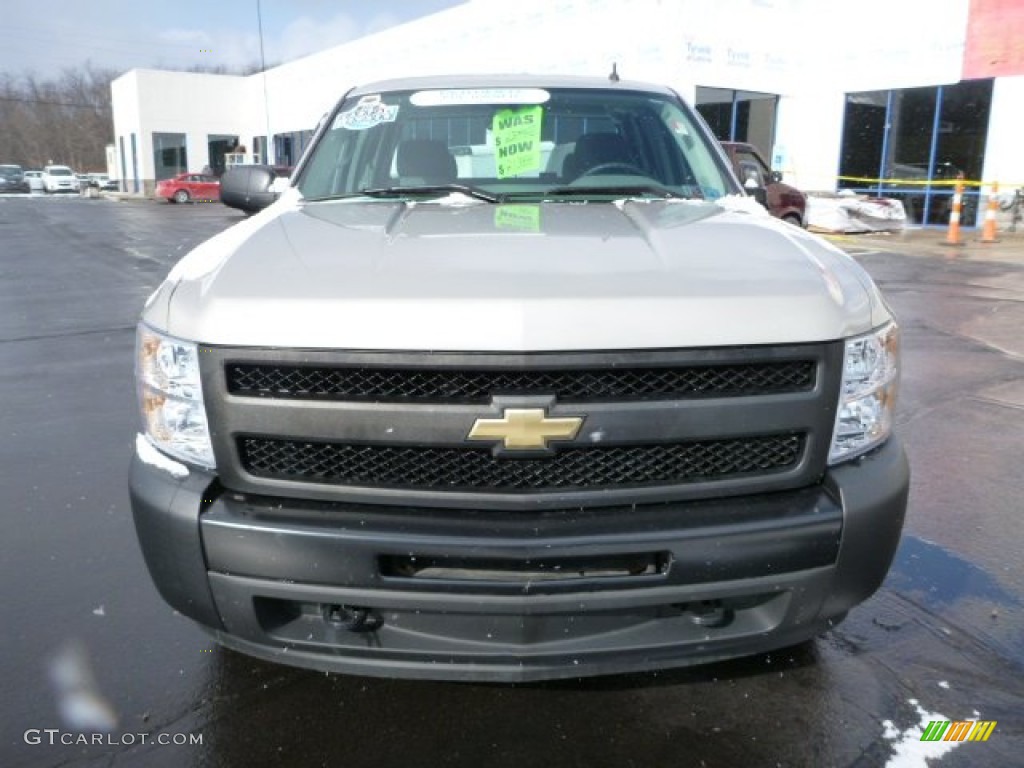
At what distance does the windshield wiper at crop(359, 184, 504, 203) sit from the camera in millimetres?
3062

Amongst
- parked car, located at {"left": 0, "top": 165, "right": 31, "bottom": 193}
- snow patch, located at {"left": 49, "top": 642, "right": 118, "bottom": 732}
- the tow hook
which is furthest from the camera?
parked car, located at {"left": 0, "top": 165, "right": 31, "bottom": 193}

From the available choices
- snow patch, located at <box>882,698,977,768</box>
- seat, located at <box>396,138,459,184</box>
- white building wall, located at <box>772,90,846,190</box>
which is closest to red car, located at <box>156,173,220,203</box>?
white building wall, located at <box>772,90,846,190</box>

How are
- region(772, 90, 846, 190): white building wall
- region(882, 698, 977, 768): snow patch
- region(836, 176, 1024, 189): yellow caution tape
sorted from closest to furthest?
region(882, 698, 977, 768): snow patch
region(836, 176, 1024, 189): yellow caution tape
region(772, 90, 846, 190): white building wall

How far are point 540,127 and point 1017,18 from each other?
61.2 ft

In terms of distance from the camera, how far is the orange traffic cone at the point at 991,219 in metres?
17.2

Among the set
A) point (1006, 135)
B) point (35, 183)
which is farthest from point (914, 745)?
point (35, 183)

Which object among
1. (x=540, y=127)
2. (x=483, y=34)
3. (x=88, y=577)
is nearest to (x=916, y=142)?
(x=483, y=34)

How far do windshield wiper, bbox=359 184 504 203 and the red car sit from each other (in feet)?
132

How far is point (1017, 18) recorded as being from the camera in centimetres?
1755

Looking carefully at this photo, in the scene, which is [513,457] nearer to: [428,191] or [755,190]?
[428,191]

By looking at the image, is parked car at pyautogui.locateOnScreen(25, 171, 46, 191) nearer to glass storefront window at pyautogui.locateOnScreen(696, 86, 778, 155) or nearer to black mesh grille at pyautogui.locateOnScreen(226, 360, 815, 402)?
glass storefront window at pyautogui.locateOnScreen(696, 86, 778, 155)

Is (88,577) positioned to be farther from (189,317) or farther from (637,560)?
(637,560)

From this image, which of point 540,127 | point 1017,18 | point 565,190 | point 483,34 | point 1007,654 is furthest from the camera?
point 483,34

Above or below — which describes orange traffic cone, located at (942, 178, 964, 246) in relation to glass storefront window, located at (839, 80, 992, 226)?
below
